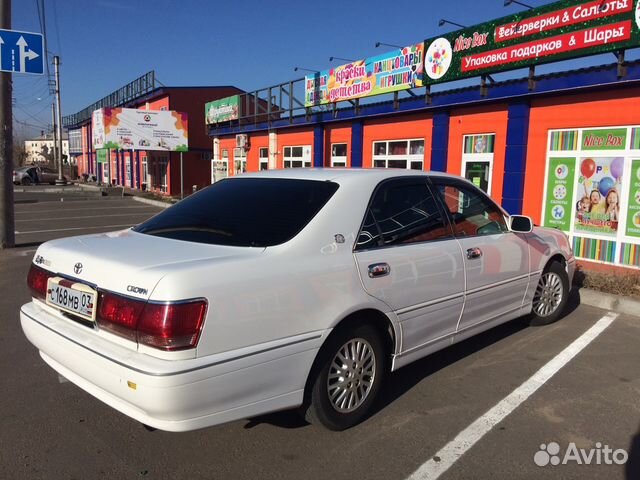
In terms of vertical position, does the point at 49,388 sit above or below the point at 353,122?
below

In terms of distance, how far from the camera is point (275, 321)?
271 cm

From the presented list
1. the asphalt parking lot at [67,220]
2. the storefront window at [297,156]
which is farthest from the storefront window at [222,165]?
the storefront window at [297,156]

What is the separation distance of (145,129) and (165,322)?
93.5 ft

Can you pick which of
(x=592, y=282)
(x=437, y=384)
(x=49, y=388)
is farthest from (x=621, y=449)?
(x=592, y=282)

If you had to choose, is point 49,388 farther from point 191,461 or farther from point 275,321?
point 275,321

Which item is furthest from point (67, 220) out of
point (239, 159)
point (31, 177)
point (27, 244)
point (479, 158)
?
point (31, 177)

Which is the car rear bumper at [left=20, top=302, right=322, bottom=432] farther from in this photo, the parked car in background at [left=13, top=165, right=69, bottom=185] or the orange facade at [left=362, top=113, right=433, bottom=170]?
the parked car in background at [left=13, top=165, right=69, bottom=185]

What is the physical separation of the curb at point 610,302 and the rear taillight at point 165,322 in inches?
218

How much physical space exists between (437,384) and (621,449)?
1.26 meters

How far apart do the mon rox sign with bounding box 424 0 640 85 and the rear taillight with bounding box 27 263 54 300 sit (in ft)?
28.0

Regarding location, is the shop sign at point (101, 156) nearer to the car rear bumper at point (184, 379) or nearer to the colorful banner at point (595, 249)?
the colorful banner at point (595, 249)

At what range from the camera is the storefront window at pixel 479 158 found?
1066cm

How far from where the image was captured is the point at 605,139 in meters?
8.62

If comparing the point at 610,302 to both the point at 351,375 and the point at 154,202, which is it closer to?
the point at 351,375
